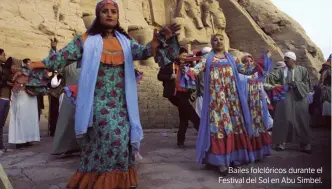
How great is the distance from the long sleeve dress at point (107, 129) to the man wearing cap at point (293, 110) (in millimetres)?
3374

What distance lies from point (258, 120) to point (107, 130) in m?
2.63

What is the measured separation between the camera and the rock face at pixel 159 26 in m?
9.84

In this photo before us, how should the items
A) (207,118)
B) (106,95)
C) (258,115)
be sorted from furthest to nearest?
1. (258,115)
2. (207,118)
3. (106,95)

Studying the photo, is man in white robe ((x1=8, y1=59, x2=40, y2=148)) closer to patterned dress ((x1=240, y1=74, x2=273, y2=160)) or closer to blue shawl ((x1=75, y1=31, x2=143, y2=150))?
blue shawl ((x1=75, y1=31, x2=143, y2=150))

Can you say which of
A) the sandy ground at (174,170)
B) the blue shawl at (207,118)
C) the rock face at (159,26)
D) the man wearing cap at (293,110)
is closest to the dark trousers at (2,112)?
the sandy ground at (174,170)

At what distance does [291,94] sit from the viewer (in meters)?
5.68

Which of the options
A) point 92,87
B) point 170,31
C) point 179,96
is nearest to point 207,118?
point 170,31

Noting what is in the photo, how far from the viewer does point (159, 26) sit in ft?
61.8

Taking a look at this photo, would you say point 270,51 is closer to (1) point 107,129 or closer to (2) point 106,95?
(2) point 106,95

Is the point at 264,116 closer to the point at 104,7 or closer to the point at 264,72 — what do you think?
the point at 264,72

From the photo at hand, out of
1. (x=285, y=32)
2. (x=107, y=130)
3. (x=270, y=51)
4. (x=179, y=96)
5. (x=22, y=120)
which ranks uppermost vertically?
(x=285, y=32)

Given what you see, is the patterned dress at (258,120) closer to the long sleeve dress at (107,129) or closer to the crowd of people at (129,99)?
the crowd of people at (129,99)

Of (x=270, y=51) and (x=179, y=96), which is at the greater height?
(x=270, y=51)

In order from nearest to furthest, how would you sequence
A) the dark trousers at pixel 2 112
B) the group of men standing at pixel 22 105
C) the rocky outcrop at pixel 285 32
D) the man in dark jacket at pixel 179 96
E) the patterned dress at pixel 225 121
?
the patterned dress at pixel 225 121
the group of men standing at pixel 22 105
the man in dark jacket at pixel 179 96
the dark trousers at pixel 2 112
the rocky outcrop at pixel 285 32
